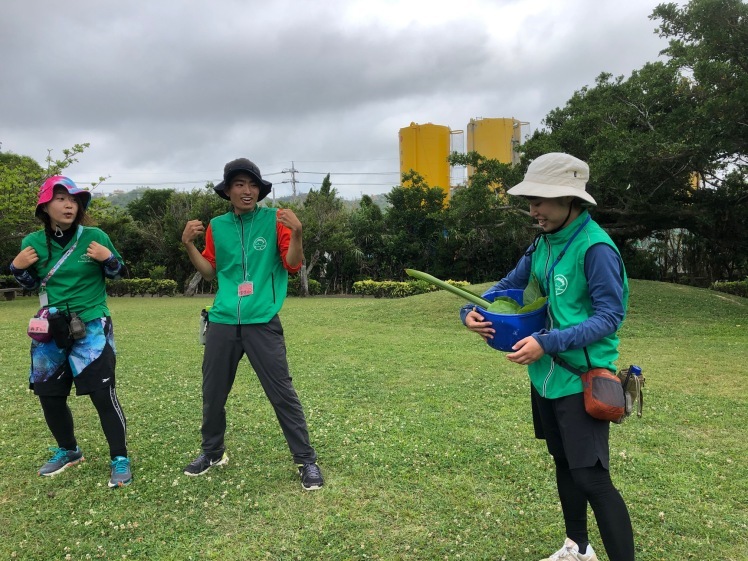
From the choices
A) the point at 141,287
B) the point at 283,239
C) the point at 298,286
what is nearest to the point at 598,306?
the point at 283,239

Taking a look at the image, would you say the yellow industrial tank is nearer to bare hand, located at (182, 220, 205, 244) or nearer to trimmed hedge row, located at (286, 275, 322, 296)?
trimmed hedge row, located at (286, 275, 322, 296)

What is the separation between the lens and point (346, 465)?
393cm

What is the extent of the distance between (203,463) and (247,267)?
1429 millimetres

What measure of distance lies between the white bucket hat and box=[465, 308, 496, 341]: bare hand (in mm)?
538

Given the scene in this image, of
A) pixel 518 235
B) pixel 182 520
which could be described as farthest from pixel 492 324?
pixel 518 235

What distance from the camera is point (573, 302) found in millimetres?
2209

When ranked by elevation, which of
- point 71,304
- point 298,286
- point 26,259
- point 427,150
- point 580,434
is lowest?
point 298,286

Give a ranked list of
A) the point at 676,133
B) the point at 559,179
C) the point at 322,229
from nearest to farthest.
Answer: the point at 559,179 < the point at 676,133 < the point at 322,229

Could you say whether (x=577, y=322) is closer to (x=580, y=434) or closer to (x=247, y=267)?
(x=580, y=434)

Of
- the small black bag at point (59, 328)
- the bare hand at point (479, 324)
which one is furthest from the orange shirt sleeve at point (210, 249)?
the bare hand at point (479, 324)

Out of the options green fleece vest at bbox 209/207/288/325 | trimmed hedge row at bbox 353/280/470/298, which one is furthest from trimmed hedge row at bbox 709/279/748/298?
green fleece vest at bbox 209/207/288/325

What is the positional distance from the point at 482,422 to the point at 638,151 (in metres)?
9.11

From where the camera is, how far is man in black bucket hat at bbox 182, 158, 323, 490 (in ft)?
11.5

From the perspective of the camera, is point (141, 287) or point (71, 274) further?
point (141, 287)
